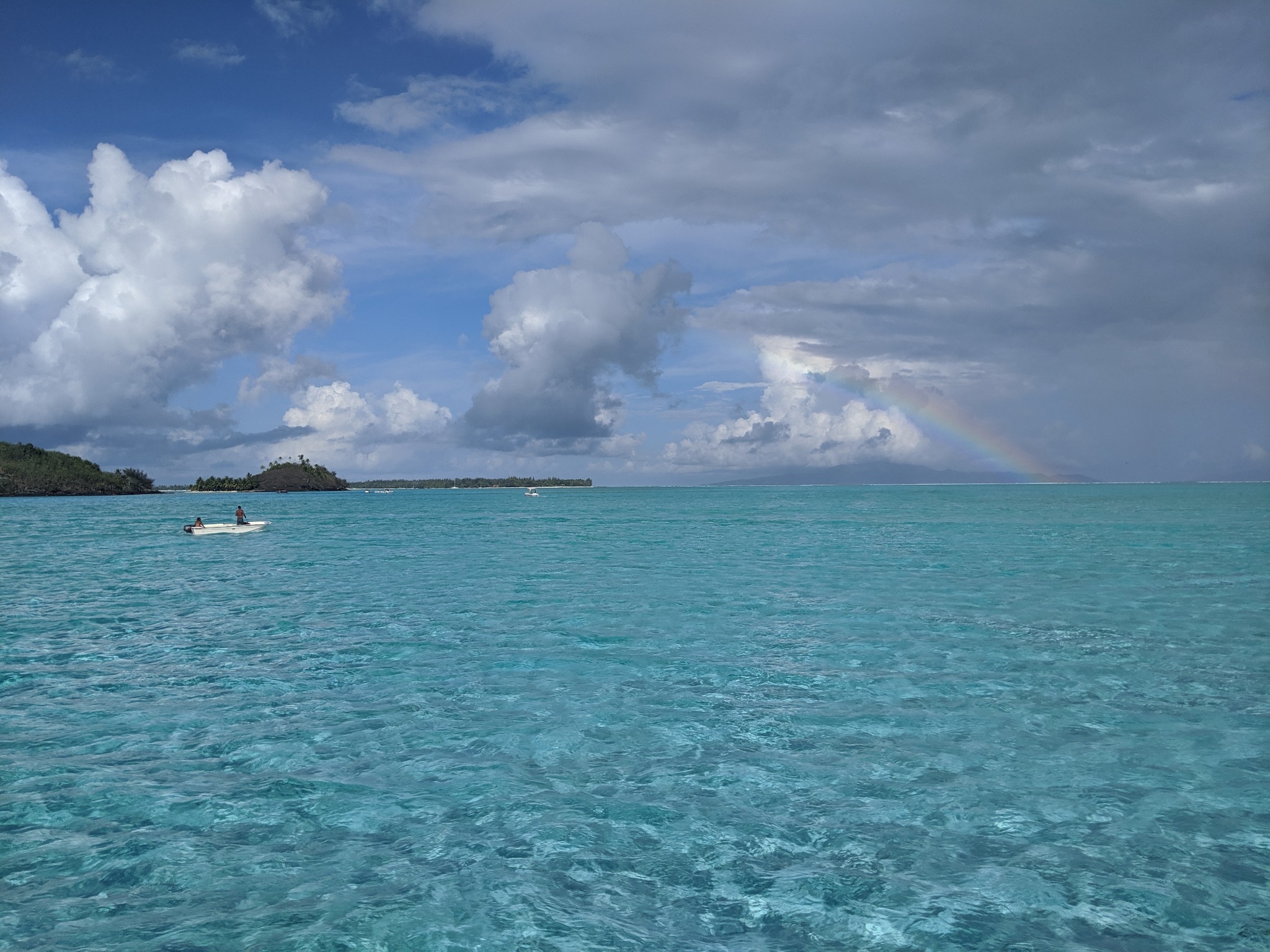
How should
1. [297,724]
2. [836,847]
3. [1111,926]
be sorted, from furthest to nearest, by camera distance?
[297,724]
[836,847]
[1111,926]

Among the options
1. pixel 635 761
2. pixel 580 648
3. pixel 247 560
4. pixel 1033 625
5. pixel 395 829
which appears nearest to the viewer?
pixel 395 829

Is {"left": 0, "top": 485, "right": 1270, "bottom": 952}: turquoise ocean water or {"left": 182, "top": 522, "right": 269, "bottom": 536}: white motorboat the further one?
{"left": 182, "top": 522, "right": 269, "bottom": 536}: white motorboat

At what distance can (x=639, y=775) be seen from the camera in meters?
12.8

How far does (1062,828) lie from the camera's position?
35.1 feet

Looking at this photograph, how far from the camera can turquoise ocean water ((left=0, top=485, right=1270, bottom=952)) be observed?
861 cm

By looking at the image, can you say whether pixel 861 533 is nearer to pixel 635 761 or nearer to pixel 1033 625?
pixel 1033 625

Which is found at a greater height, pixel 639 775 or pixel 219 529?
pixel 219 529

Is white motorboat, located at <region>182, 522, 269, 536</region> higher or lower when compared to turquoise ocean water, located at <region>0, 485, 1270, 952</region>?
higher

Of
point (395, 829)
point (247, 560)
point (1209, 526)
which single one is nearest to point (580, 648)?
point (395, 829)

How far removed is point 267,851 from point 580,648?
13.3 m

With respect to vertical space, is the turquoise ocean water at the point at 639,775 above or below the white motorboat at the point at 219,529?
below

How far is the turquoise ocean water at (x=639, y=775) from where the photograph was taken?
28.2 feet

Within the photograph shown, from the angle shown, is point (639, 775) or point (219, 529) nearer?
point (639, 775)

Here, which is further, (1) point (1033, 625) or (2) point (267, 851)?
(1) point (1033, 625)
